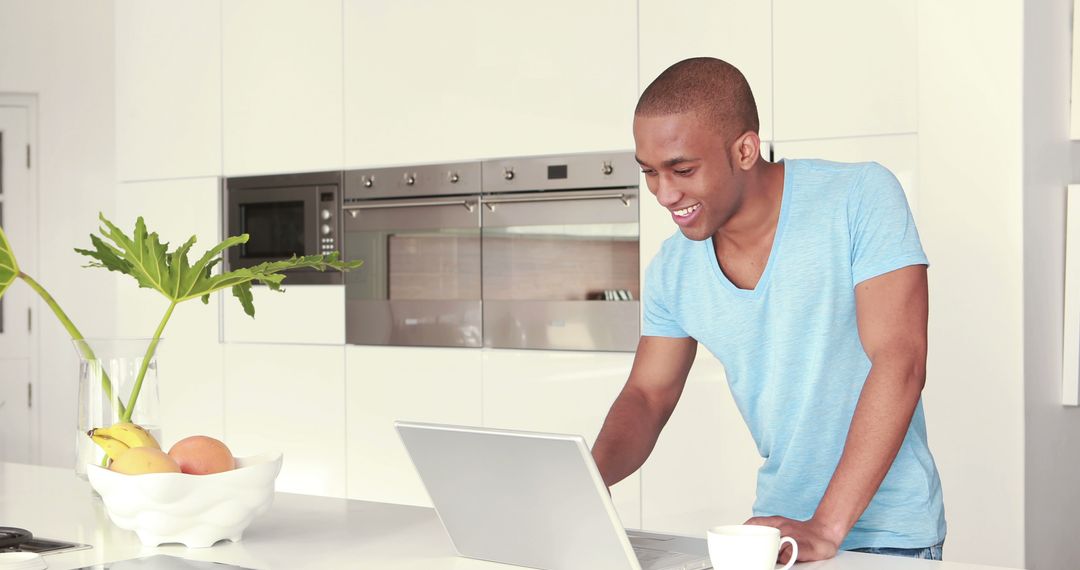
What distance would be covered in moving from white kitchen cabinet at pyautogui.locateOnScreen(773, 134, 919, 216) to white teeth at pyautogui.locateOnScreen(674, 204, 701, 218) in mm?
1360

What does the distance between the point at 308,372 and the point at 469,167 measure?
0.93 metres

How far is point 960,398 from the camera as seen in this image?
9.20ft

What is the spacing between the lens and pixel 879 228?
5.20 ft

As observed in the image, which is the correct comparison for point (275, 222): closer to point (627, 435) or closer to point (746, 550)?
point (627, 435)

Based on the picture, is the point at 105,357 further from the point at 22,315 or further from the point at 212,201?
the point at 22,315

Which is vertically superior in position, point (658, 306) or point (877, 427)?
point (658, 306)

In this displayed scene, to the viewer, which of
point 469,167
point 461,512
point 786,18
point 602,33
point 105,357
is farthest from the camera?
point 469,167

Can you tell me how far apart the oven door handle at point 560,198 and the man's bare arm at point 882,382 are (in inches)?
69.4

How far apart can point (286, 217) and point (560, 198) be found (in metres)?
1.11

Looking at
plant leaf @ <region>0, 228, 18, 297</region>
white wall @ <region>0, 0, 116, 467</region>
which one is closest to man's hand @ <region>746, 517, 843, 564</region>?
plant leaf @ <region>0, 228, 18, 297</region>

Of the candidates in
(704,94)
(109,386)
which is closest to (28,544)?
(109,386)

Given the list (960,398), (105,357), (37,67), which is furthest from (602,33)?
(37,67)

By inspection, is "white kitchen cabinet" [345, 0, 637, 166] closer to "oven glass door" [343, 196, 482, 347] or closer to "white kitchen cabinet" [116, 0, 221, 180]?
"oven glass door" [343, 196, 482, 347]

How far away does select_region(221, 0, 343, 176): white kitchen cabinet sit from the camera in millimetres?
3885
